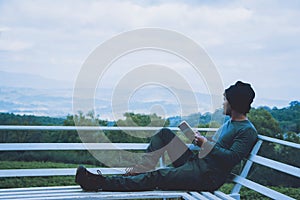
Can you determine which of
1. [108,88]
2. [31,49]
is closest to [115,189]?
[108,88]

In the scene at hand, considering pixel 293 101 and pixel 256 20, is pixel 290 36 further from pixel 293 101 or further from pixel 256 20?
pixel 293 101

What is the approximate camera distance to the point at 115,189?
2.32 m

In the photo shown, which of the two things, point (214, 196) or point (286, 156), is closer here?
point (214, 196)

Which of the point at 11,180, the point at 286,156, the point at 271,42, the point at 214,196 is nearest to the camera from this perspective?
the point at 214,196

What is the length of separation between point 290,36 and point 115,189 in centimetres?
282

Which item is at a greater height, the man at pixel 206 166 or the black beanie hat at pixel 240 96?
the black beanie hat at pixel 240 96

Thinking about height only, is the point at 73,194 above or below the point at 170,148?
below

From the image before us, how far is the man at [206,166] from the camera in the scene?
2289mm

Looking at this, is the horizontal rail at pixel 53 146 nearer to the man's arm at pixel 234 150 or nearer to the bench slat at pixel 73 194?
the bench slat at pixel 73 194

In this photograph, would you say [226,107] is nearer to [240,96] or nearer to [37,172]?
[240,96]

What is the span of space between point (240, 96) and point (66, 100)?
6.19 feet

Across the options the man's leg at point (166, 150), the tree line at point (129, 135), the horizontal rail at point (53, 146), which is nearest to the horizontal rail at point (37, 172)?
the horizontal rail at point (53, 146)

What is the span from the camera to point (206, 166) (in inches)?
93.3

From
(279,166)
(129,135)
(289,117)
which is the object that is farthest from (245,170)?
(289,117)
